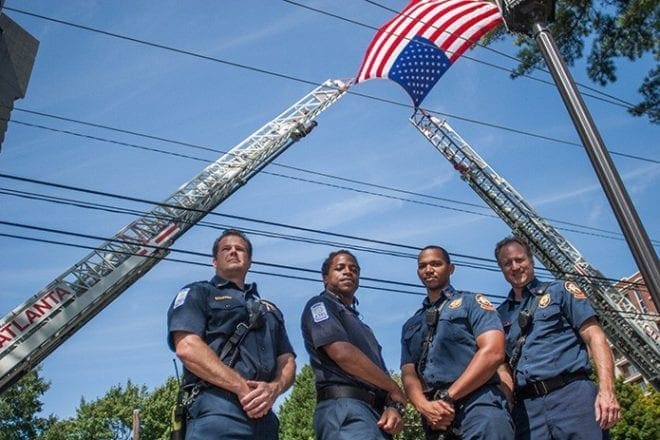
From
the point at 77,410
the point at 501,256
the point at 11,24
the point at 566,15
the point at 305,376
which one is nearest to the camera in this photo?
the point at 11,24

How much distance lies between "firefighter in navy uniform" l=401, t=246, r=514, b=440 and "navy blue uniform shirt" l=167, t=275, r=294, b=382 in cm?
95

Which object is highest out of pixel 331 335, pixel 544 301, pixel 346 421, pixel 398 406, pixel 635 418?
pixel 635 418

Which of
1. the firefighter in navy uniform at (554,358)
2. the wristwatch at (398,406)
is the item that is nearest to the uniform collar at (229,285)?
the wristwatch at (398,406)

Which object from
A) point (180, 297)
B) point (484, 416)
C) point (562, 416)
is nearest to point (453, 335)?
point (484, 416)

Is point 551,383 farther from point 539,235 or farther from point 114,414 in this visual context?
point 114,414

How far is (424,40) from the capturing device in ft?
30.7

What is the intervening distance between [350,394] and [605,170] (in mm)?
2051

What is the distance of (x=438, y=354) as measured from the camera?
411cm

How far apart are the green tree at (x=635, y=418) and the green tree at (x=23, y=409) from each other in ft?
117

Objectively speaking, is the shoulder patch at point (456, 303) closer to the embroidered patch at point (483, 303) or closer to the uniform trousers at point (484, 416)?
the embroidered patch at point (483, 303)

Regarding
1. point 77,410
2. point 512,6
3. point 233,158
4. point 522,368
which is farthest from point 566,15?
point 77,410

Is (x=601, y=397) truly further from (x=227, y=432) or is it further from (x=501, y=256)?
(x=227, y=432)

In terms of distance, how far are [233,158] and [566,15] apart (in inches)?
886

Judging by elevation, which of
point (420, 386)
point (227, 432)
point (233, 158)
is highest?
point (233, 158)
